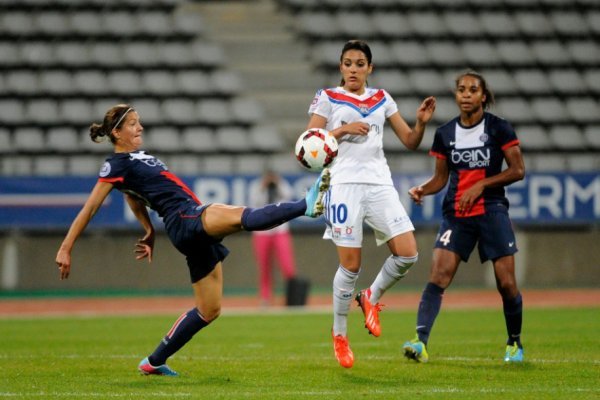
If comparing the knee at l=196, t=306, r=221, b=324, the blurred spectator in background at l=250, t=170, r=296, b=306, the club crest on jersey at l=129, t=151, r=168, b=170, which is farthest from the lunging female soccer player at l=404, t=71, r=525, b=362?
the blurred spectator in background at l=250, t=170, r=296, b=306

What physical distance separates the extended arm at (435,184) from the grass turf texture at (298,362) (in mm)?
1421

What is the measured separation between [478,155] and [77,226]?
11.0ft

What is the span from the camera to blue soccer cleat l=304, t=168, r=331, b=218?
690 cm

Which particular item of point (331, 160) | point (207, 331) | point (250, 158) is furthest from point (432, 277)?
point (250, 158)

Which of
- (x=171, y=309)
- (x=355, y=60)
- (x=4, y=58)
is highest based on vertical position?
(x=4, y=58)

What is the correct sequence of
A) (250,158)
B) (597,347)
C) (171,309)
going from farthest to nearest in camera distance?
(250,158)
(171,309)
(597,347)

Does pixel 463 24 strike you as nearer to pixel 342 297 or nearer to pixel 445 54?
pixel 445 54

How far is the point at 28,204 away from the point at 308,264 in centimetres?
537

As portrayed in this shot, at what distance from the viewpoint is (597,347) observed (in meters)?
9.47

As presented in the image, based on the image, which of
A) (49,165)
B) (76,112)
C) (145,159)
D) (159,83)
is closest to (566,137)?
(159,83)

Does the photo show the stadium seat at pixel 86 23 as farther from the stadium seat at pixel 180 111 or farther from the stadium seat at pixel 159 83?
the stadium seat at pixel 180 111

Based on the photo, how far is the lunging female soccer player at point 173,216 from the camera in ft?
23.7

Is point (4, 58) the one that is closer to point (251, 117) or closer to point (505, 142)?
point (251, 117)

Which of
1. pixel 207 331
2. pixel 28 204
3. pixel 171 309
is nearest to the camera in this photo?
pixel 207 331
